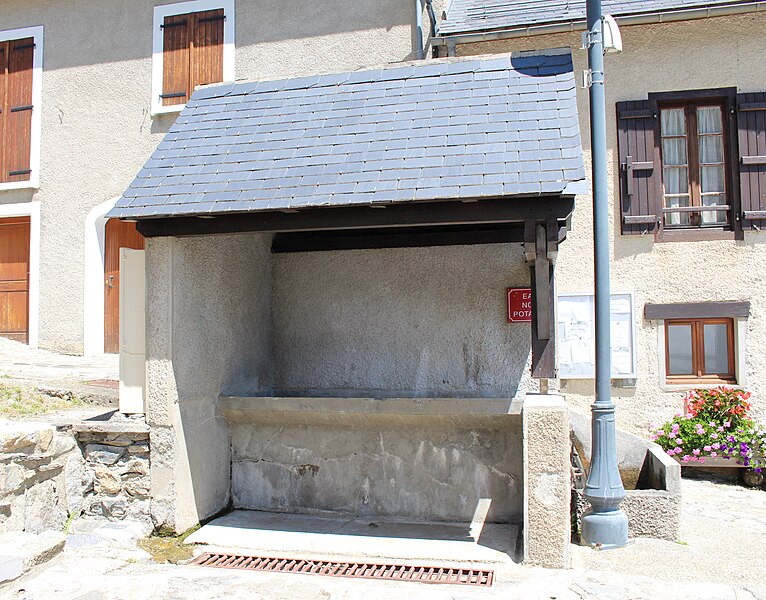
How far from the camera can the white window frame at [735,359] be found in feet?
28.3

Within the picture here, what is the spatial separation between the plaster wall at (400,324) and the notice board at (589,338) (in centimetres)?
282

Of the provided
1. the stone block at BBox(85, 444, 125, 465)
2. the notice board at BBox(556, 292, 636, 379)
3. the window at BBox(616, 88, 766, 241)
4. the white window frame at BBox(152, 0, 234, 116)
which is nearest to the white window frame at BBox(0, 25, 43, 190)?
the white window frame at BBox(152, 0, 234, 116)

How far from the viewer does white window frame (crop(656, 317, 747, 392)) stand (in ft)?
28.3

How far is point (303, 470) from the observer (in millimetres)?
6098

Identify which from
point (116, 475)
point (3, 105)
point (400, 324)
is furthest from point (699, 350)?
point (3, 105)

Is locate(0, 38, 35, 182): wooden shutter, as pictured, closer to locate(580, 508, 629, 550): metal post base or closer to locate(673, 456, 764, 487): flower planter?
locate(580, 508, 629, 550): metal post base

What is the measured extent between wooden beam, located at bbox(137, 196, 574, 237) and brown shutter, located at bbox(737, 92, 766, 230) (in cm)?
484

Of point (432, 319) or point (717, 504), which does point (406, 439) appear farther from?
point (717, 504)

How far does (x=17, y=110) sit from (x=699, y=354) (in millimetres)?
10539

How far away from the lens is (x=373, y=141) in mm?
5645

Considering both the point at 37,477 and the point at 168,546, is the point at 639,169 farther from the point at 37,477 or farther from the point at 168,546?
the point at 37,477

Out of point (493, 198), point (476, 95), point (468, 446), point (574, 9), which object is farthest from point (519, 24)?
point (468, 446)

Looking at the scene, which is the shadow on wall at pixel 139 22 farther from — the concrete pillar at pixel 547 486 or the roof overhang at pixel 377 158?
the concrete pillar at pixel 547 486

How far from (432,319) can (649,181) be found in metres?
4.06
